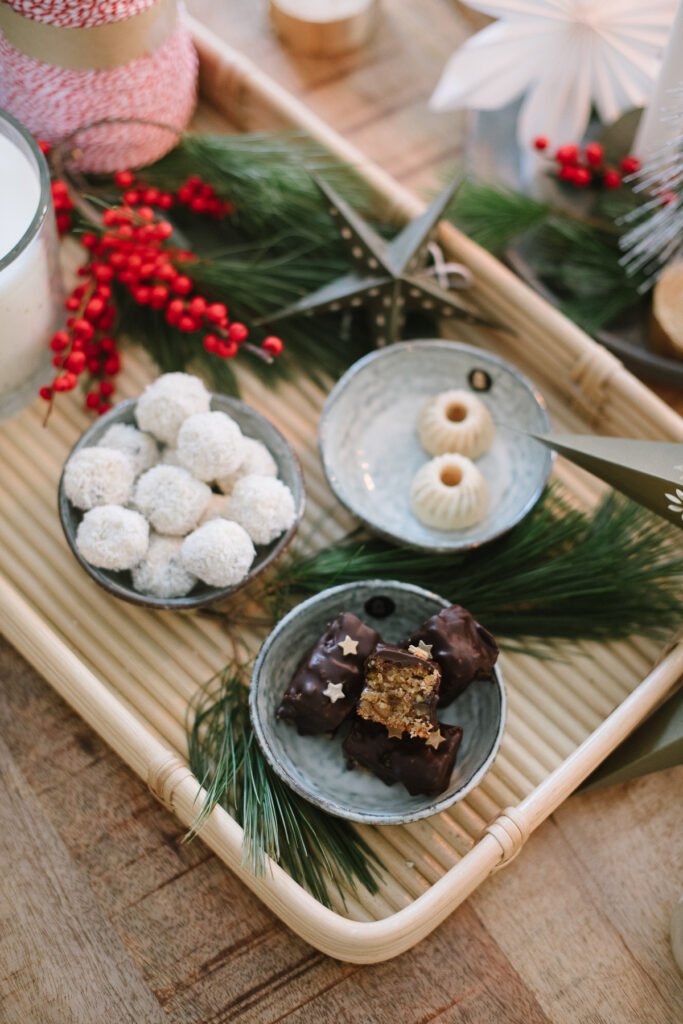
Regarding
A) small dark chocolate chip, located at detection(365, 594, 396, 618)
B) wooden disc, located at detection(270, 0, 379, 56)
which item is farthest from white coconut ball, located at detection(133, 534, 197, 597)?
wooden disc, located at detection(270, 0, 379, 56)

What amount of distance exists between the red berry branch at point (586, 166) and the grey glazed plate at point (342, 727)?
42 cm

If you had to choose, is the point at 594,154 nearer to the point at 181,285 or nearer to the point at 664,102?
the point at 664,102

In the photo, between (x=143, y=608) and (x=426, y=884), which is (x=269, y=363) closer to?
(x=143, y=608)

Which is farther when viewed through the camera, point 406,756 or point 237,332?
point 237,332

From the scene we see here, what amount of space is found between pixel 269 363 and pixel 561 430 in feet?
0.80

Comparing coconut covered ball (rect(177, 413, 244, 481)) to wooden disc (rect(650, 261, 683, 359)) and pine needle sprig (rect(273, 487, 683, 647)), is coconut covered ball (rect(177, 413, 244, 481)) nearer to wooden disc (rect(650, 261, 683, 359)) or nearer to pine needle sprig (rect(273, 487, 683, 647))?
pine needle sprig (rect(273, 487, 683, 647))

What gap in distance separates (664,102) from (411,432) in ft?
1.06

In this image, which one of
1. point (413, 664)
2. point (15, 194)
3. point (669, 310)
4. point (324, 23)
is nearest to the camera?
point (413, 664)

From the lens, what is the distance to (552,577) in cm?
76

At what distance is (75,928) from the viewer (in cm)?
68

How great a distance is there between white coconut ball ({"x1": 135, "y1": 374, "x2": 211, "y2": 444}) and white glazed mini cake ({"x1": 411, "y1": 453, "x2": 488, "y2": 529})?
168 mm

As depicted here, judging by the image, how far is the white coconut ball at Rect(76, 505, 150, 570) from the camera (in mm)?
690

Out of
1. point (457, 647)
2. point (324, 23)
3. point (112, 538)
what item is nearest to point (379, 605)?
point (457, 647)

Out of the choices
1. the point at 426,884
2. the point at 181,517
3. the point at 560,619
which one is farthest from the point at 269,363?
the point at 426,884
